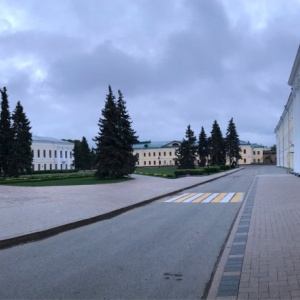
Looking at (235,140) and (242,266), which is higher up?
(235,140)

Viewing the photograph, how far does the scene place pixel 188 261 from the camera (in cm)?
698

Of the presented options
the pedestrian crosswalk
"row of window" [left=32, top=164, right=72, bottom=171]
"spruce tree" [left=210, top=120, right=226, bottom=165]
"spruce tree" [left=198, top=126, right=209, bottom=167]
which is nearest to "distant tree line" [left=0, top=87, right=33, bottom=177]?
the pedestrian crosswalk

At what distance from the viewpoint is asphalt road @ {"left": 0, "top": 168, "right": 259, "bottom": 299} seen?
5.37 metres

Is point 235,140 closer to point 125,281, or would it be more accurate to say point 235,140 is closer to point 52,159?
point 52,159

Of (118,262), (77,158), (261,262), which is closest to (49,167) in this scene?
(77,158)

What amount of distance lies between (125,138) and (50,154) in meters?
73.3

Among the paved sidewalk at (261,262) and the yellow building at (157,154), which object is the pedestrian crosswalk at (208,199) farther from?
the yellow building at (157,154)

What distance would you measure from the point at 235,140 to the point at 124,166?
7907 cm

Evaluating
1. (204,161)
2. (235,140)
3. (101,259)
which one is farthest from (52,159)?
(101,259)

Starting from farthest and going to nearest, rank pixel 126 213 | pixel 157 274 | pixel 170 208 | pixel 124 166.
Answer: pixel 124 166 < pixel 170 208 < pixel 126 213 < pixel 157 274

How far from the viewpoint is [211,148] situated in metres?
104

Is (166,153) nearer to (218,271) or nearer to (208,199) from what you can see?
(208,199)

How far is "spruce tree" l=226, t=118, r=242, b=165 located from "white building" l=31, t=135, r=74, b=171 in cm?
4576

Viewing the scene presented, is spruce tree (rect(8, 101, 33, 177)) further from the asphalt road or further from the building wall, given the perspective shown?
the building wall
